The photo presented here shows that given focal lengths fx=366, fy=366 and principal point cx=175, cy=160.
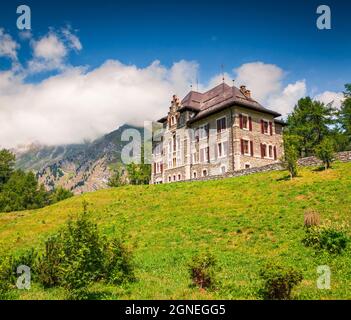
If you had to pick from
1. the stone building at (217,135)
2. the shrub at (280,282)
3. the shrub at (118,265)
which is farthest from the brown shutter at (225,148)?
the shrub at (280,282)

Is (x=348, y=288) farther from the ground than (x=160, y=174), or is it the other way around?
(x=160, y=174)

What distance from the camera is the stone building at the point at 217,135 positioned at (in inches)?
1895

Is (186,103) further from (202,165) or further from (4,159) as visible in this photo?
(4,159)

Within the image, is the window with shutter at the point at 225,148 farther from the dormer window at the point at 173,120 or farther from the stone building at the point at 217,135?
the dormer window at the point at 173,120

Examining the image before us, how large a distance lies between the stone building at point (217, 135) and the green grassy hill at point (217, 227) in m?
12.8

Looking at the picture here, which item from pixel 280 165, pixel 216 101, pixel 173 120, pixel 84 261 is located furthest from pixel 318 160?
pixel 173 120

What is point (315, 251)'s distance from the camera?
15812 mm

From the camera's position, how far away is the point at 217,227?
71.7 feet

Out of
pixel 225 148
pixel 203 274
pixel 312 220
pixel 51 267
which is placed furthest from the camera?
pixel 225 148

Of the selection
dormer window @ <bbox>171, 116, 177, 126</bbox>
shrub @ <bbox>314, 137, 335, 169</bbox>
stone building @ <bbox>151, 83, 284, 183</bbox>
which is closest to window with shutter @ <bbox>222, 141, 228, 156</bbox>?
stone building @ <bbox>151, 83, 284, 183</bbox>

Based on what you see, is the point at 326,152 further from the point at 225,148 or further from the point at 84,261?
the point at 84,261

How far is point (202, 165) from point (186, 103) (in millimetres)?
11588

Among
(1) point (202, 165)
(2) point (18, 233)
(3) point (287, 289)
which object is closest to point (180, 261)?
(3) point (287, 289)

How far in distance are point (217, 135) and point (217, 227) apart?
29624 mm
